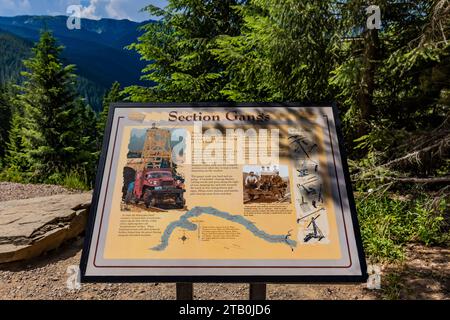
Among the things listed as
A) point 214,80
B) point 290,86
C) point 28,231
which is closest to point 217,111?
point 28,231

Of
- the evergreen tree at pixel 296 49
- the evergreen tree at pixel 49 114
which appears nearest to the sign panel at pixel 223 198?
the evergreen tree at pixel 296 49

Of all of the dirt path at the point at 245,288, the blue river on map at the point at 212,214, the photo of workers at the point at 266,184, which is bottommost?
the dirt path at the point at 245,288

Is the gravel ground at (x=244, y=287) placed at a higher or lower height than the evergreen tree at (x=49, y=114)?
lower

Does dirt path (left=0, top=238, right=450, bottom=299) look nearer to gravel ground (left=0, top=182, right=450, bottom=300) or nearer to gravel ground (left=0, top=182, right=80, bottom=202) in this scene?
gravel ground (left=0, top=182, right=450, bottom=300)

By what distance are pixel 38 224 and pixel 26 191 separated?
3.91 metres

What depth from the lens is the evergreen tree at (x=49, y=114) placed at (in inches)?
738

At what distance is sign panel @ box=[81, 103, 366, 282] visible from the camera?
2219 mm

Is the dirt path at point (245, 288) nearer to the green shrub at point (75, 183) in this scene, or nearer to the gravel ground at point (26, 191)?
the gravel ground at point (26, 191)

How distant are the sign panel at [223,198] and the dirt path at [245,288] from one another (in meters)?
1.83

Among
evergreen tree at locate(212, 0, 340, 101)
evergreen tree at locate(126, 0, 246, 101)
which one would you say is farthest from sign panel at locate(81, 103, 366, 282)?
evergreen tree at locate(126, 0, 246, 101)
